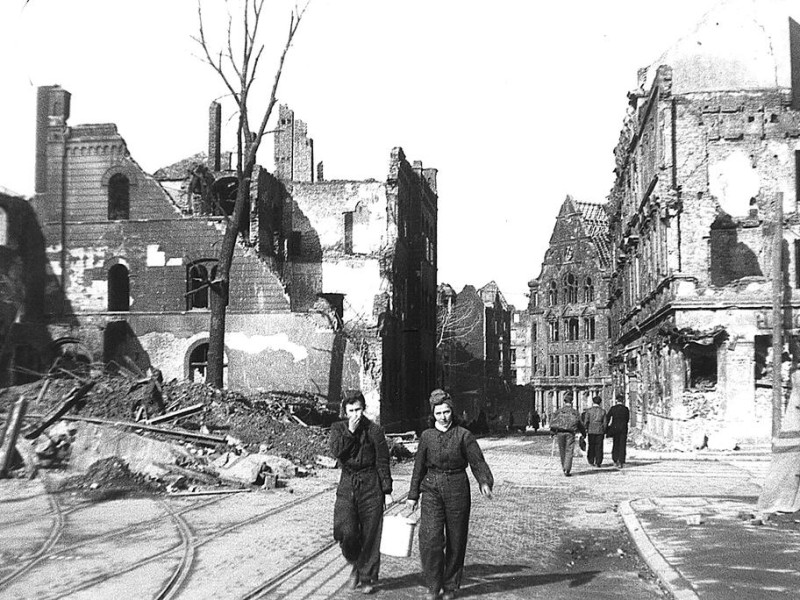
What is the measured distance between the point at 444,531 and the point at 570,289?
204 ft

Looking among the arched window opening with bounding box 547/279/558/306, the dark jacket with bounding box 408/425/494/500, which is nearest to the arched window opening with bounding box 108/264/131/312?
the dark jacket with bounding box 408/425/494/500

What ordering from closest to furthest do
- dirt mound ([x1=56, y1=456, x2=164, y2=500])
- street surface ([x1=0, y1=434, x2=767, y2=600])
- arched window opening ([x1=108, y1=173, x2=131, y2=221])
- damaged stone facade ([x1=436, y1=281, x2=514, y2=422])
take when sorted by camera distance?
1. street surface ([x1=0, y1=434, x2=767, y2=600])
2. dirt mound ([x1=56, y1=456, x2=164, y2=500])
3. arched window opening ([x1=108, y1=173, x2=131, y2=221])
4. damaged stone facade ([x1=436, y1=281, x2=514, y2=422])

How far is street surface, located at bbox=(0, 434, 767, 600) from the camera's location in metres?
8.11

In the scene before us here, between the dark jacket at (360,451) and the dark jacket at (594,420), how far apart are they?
1221 cm

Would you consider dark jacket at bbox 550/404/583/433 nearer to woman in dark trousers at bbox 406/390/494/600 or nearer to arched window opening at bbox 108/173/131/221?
woman in dark trousers at bbox 406/390/494/600

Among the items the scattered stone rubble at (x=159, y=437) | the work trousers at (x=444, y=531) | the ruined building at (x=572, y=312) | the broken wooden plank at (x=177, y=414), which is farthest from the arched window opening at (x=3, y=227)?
the ruined building at (x=572, y=312)

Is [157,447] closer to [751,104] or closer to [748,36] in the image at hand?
[751,104]

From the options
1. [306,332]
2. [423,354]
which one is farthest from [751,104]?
[423,354]

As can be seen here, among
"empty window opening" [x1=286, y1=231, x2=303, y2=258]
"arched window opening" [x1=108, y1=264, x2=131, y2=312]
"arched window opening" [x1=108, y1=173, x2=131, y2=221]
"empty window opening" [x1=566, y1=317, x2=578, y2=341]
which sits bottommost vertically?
"empty window opening" [x1=566, y1=317, x2=578, y2=341]

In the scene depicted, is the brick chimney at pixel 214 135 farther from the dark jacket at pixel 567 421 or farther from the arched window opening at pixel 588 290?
the arched window opening at pixel 588 290

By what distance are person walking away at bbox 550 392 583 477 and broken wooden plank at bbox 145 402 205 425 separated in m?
8.23

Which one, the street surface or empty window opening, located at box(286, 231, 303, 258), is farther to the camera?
empty window opening, located at box(286, 231, 303, 258)

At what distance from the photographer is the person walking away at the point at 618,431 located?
20328mm

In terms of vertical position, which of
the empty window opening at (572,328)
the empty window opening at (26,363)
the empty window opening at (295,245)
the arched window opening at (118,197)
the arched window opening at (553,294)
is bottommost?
the empty window opening at (26,363)
